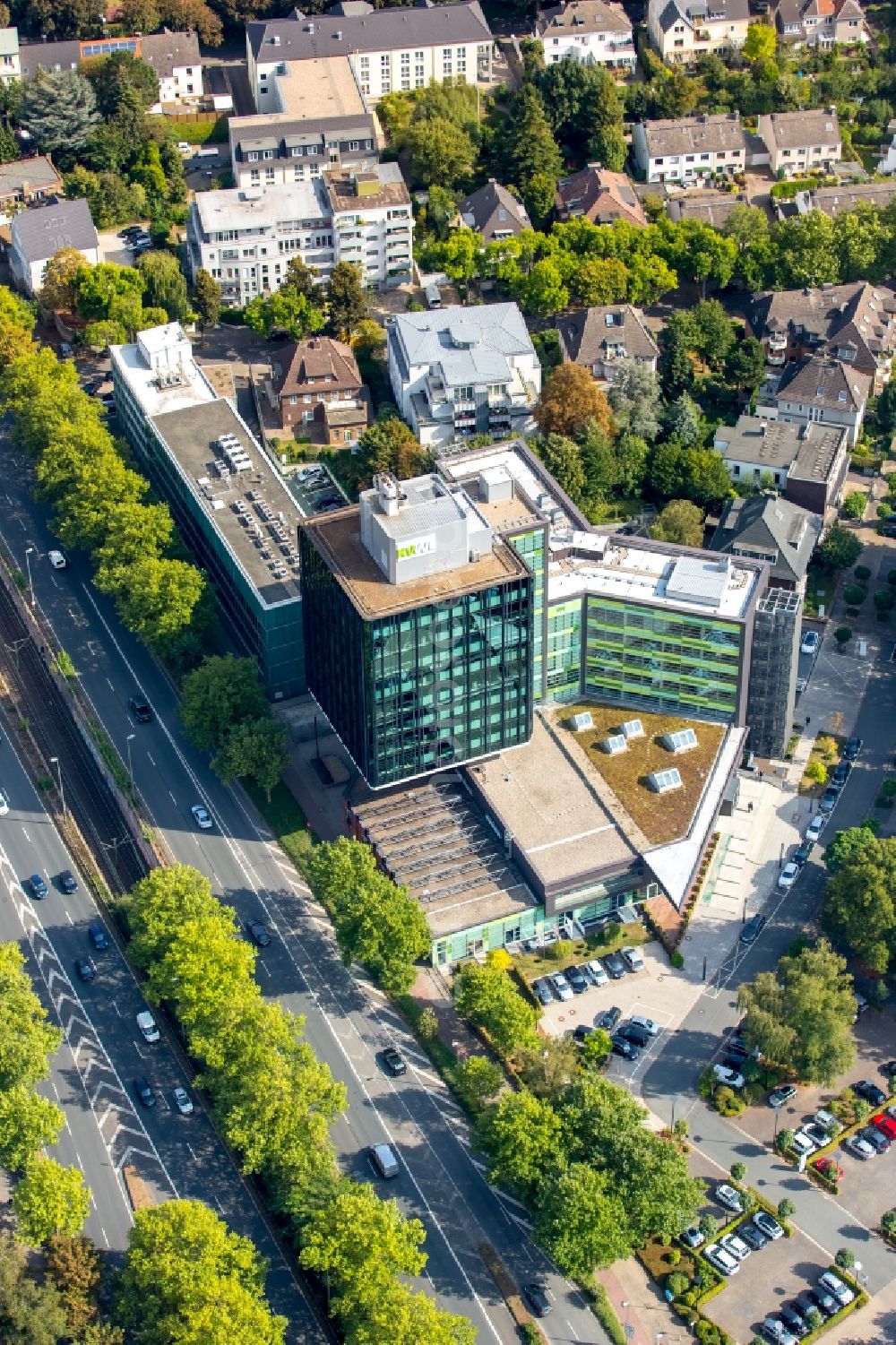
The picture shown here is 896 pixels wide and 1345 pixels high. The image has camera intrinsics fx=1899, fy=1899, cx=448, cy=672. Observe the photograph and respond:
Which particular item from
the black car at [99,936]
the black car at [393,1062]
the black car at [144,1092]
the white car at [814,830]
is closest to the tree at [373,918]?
the black car at [393,1062]

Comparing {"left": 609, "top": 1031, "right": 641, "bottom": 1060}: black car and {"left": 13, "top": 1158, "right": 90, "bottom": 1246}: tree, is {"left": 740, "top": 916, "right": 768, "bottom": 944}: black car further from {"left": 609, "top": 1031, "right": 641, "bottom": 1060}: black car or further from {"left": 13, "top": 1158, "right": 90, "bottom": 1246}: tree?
{"left": 13, "top": 1158, "right": 90, "bottom": 1246}: tree

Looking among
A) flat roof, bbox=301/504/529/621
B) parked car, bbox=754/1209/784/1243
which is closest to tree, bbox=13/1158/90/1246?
flat roof, bbox=301/504/529/621

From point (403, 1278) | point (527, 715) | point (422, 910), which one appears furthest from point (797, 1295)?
point (527, 715)

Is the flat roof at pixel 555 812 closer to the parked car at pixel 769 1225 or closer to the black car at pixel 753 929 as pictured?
the black car at pixel 753 929

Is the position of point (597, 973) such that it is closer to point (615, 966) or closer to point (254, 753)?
point (615, 966)

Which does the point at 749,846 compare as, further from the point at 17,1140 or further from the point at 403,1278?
the point at 17,1140

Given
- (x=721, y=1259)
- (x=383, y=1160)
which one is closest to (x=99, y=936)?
(x=383, y=1160)
